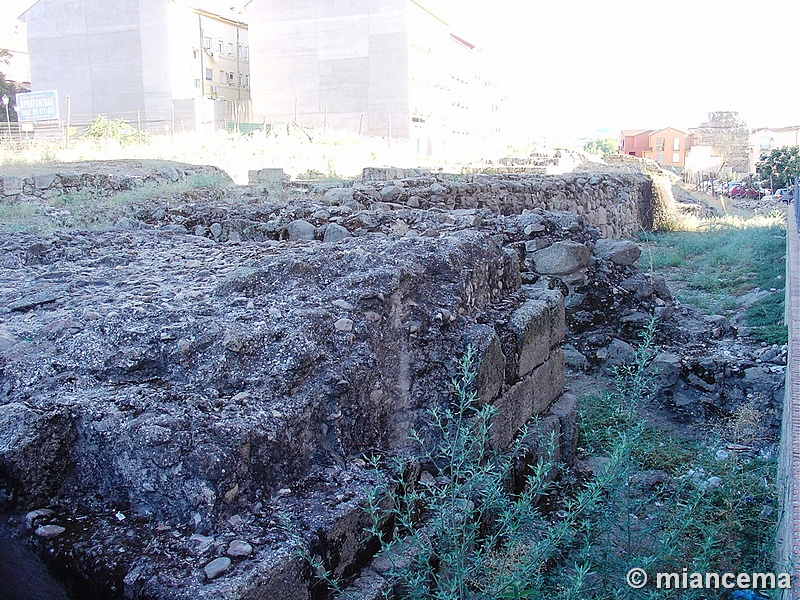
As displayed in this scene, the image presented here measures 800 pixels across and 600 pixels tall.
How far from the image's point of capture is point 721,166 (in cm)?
4425

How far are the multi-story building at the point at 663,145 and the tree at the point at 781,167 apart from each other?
72.7ft

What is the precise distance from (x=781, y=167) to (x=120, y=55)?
30223mm

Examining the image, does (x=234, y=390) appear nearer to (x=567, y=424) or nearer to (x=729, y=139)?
(x=567, y=424)

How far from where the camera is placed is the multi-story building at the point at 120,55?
97.3 ft

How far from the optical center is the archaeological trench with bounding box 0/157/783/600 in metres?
2.06

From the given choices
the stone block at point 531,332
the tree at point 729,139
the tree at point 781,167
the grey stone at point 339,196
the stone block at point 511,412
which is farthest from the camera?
the tree at point 729,139

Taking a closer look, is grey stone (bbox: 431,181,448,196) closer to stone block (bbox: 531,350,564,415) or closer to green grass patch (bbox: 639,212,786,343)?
green grass patch (bbox: 639,212,786,343)

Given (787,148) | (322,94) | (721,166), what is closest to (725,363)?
(322,94)

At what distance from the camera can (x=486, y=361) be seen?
3.31 m

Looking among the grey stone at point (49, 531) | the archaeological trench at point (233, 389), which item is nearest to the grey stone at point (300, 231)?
the archaeological trench at point (233, 389)

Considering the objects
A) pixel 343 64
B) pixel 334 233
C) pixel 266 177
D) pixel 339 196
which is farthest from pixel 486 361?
pixel 343 64

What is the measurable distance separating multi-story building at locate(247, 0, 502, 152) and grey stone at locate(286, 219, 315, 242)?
24351 millimetres

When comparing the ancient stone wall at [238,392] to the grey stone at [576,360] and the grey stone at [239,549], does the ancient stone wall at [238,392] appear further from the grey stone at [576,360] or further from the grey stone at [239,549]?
the grey stone at [576,360]

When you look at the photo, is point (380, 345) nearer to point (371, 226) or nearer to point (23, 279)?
point (23, 279)
